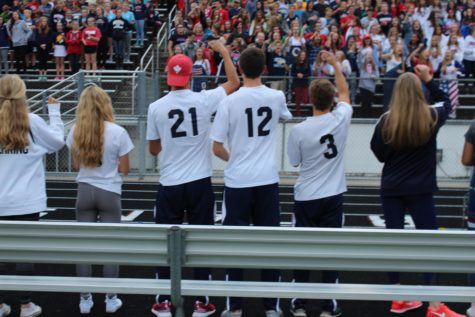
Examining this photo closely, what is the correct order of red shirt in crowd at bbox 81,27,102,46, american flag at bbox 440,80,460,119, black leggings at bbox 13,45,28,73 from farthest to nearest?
black leggings at bbox 13,45,28,73, red shirt in crowd at bbox 81,27,102,46, american flag at bbox 440,80,460,119

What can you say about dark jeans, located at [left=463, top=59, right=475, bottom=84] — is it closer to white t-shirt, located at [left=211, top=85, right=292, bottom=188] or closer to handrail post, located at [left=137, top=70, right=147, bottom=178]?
handrail post, located at [left=137, top=70, right=147, bottom=178]

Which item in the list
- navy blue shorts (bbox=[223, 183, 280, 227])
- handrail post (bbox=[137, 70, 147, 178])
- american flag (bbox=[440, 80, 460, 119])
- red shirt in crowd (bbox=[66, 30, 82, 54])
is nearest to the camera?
navy blue shorts (bbox=[223, 183, 280, 227])

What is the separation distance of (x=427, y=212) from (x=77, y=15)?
56.2 feet

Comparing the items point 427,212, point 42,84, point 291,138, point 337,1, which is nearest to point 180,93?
point 291,138

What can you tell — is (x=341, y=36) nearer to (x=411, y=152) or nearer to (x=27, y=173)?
(x=411, y=152)

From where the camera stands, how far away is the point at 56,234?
4902 millimetres

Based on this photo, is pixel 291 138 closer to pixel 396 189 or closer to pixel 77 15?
pixel 396 189

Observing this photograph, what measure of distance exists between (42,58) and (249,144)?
52.2 feet

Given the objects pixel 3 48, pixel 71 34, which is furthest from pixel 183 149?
pixel 3 48

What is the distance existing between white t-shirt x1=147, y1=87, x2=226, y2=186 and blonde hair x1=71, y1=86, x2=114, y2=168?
15.4 inches

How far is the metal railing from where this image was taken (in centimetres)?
469

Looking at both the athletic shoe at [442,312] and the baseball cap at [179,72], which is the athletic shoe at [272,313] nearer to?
the athletic shoe at [442,312]

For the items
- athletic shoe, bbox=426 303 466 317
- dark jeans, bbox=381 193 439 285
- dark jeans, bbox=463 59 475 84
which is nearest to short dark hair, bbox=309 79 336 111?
dark jeans, bbox=381 193 439 285

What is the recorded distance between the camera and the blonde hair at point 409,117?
5715mm
